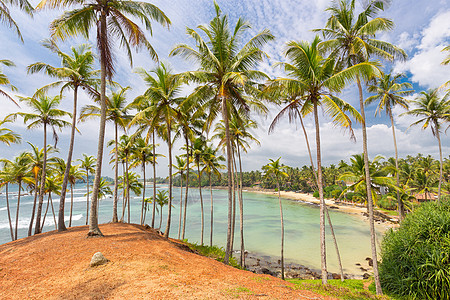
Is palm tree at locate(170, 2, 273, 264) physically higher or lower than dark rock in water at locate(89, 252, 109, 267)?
higher

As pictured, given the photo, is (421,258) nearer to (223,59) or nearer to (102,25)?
(223,59)

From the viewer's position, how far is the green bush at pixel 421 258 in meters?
8.15

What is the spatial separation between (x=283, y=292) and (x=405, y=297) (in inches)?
345

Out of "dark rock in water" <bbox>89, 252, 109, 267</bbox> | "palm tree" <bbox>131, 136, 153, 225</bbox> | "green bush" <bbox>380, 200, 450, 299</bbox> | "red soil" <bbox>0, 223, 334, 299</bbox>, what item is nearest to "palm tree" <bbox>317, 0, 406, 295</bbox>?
"green bush" <bbox>380, 200, 450, 299</bbox>

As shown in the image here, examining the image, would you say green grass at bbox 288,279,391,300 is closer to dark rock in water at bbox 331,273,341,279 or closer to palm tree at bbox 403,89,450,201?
dark rock in water at bbox 331,273,341,279

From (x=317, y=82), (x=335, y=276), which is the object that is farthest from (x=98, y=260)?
(x=335, y=276)

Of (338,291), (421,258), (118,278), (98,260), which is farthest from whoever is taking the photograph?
(421,258)

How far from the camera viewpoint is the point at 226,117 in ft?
34.3

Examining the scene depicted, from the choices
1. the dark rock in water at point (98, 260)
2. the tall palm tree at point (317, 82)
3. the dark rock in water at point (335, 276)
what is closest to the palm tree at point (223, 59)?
the tall palm tree at point (317, 82)

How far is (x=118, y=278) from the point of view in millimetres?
5066

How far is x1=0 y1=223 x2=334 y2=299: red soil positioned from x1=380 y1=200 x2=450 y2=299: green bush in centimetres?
728

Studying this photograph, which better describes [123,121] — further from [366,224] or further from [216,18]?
[366,224]

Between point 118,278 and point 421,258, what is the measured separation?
1277 cm

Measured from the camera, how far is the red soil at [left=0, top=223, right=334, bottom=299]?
4496mm
